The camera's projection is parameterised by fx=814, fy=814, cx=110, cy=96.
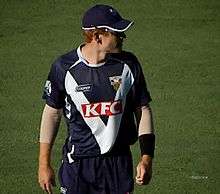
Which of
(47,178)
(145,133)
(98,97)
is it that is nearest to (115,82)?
(98,97)

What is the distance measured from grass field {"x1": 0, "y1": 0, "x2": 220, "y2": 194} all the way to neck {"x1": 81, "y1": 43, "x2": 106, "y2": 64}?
2.59m

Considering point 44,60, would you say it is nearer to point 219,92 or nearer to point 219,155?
point 219,92

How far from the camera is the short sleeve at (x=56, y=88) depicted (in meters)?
5.25

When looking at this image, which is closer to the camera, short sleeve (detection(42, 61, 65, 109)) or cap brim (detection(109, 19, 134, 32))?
cap brim (detection(109, 19, 134, 32))

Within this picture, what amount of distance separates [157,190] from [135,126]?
7.59ft

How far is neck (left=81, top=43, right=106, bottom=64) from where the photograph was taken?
520cm

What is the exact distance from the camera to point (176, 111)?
9688 mm

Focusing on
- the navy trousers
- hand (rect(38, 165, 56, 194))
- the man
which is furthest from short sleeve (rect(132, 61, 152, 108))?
hand (rect(38, 165, 56, 194))

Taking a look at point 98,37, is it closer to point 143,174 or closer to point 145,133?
point 145,133

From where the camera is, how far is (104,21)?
5.14 metres

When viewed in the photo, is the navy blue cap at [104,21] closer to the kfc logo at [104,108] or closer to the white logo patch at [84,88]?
the white logo patch at [84,88]

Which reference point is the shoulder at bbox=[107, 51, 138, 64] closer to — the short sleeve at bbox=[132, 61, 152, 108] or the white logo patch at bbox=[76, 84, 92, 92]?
the short sleeve at bbox=[132, 61, 152, 108]

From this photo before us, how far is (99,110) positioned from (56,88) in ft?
1.06

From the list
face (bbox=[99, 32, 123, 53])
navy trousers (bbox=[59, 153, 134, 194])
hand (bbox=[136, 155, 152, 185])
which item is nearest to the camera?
hand (bbox=[136, 155, 152, 185])
